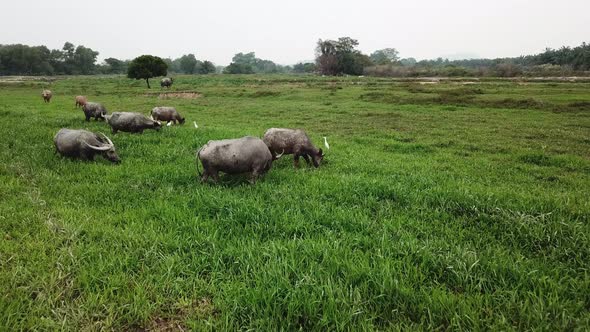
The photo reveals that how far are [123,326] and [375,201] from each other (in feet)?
15.9

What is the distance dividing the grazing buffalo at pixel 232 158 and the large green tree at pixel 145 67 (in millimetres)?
51249

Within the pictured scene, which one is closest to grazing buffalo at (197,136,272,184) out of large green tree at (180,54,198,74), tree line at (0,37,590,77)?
tree line at (0,37,590,77)

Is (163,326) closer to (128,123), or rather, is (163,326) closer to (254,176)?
(254,176)

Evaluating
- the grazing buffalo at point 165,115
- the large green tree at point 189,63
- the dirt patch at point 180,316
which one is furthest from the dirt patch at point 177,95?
the large green tree at point 189,63

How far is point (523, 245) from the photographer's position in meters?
5.19

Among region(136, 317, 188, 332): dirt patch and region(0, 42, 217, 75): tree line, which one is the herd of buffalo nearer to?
region(136, 317, 188, 332): dirt patch

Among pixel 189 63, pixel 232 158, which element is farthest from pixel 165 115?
pixel 189 63

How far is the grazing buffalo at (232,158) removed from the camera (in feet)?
25.4

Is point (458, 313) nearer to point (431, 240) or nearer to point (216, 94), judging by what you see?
point (431, 240)

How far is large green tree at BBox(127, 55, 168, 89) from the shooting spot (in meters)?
53.8

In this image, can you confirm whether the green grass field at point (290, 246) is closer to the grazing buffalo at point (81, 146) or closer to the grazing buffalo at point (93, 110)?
the grazing buffalo at point (81, 146)

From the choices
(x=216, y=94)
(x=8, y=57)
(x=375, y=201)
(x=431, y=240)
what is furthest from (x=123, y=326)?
(x=8, y=57)

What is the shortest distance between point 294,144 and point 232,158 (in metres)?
2.94

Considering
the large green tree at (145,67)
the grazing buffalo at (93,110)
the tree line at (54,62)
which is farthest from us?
the tree line at (54,62)
